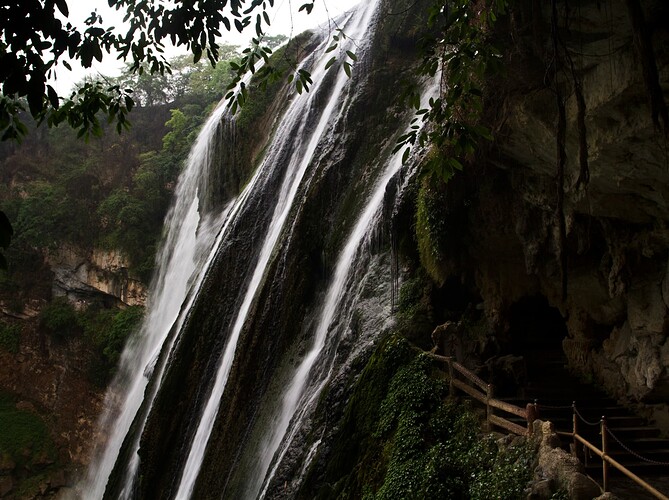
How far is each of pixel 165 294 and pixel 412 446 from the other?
55.0ft

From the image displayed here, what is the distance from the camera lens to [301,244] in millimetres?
12547

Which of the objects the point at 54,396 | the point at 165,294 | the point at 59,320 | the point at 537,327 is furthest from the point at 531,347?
the point at 59,320

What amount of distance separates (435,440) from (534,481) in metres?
2.06

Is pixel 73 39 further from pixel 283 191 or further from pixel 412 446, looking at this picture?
pixel 283 191

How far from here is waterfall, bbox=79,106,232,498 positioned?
20.7 m

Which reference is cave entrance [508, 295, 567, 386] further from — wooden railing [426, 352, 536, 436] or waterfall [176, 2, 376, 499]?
waterfall [176, 2, 376, 499]

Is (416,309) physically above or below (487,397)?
above

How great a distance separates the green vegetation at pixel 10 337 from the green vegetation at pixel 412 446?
21.1 meters

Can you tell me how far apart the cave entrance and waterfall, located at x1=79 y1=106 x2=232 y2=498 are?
1046 centimetres

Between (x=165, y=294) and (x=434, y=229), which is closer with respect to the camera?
(x=434, y=229)

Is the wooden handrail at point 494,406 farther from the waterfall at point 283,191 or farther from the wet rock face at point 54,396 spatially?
the wet rock face at point 54,396

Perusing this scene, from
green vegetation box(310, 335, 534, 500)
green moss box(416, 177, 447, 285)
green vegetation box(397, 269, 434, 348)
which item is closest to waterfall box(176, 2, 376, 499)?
green vegetation box(397, 269, 434, 348)

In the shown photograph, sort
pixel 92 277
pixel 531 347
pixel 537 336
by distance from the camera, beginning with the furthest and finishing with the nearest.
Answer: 1. pixel 92 277
2. pixel 537 336
3. pixel 531 347

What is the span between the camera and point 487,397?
7.91 metres
